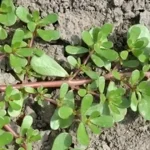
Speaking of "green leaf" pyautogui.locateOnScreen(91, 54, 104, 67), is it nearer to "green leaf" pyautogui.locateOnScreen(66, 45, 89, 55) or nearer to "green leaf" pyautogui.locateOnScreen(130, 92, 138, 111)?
"green leaf" pyautogui.locateOnScreen(66, 45, 89, 55)

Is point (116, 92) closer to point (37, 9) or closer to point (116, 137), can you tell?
point (116, 137)

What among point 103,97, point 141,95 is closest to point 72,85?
point 103,97

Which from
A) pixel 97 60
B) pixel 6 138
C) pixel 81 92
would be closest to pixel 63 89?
pixel 81 92

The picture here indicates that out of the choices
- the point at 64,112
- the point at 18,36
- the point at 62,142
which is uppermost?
the point at 18,36

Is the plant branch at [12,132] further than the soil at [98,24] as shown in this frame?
A: No

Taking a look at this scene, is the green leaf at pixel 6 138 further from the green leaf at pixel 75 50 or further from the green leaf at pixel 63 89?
the green leaf at pixel 75 50

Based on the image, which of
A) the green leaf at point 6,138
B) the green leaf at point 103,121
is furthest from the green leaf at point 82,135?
the green leaf at point 6,138

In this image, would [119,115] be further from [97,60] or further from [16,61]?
[16,61]
